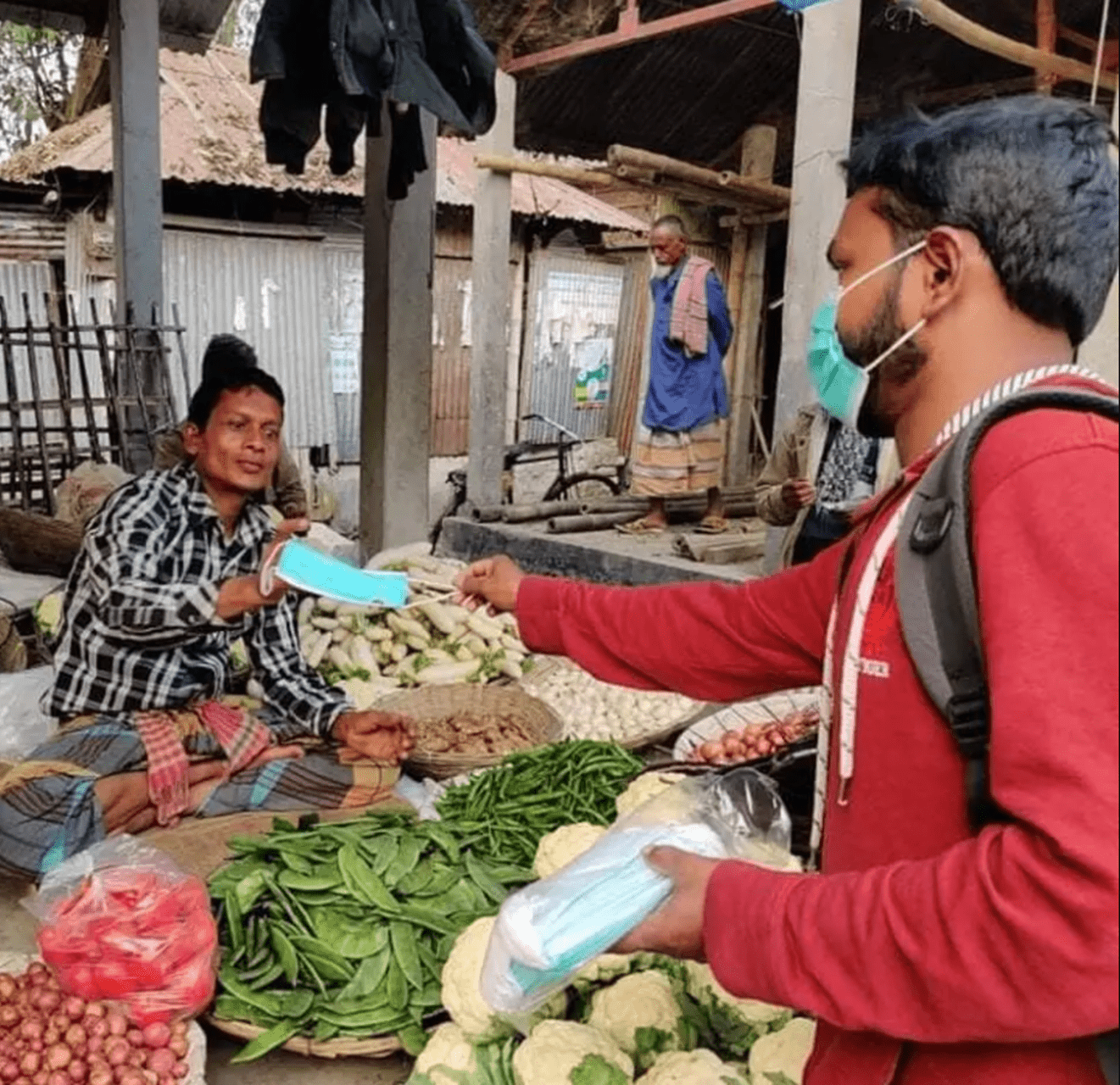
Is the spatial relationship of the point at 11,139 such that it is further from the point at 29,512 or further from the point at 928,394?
the point at 928,394

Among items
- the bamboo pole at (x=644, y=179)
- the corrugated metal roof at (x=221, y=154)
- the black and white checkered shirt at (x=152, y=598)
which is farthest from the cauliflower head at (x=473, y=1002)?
the corrugated metal roof at (x=221, y=154)

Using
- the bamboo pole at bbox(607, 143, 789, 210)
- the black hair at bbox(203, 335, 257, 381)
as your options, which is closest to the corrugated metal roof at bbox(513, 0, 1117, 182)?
the bamboo pole at bbox(607, 143, 789, 210)

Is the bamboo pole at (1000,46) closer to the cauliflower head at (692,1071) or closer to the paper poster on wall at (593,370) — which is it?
the cauliflower head at (692,1071)

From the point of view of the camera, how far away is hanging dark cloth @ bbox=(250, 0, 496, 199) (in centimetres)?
369

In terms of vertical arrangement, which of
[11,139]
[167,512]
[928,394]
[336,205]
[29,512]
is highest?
[11,139]

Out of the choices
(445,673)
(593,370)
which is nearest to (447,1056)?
(445,673)

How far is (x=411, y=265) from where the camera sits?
5465mm

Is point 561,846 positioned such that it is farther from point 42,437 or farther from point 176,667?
point 42,437

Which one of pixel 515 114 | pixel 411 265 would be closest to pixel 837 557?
pixel 411 265

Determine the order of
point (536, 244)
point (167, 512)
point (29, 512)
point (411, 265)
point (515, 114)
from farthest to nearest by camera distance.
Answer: point (536, 244), point (515, 114), point (29, 512), point (411, 265), point (167, 512)

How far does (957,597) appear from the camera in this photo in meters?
0.98

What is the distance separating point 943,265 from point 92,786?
2.81 m

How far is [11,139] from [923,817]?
22159 millimetres

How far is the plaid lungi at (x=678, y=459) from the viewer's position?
7.73 meters
